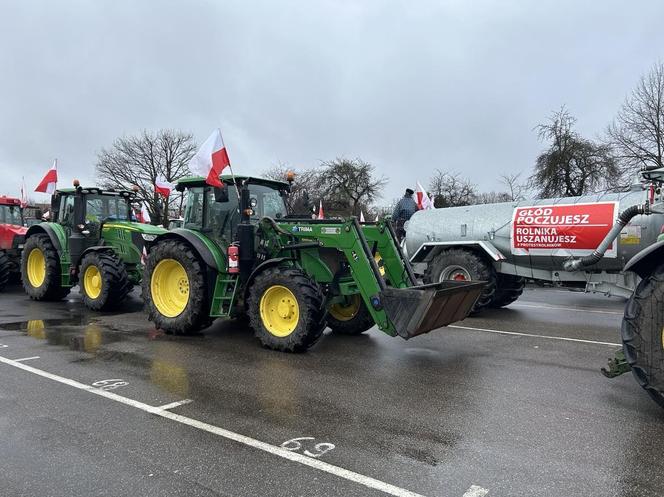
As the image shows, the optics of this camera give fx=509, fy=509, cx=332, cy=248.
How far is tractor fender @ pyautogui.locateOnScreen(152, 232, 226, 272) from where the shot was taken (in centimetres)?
708

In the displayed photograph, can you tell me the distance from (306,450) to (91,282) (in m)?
8.12

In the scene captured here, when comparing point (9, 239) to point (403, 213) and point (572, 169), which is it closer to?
point (403, 213)

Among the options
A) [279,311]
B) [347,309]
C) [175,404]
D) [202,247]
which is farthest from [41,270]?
[175,404]

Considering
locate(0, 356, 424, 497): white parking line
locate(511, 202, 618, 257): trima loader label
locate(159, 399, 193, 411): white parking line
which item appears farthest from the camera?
locate(511, 202, 618, 257): trima loader label

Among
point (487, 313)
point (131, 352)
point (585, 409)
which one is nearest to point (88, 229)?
point (131, 352)

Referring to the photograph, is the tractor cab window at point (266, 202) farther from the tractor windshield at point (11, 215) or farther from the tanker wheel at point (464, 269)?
the tractor windshield at point (11, 215)

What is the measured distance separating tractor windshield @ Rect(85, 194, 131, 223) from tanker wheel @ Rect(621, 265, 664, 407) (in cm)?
1024

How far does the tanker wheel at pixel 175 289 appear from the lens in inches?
282

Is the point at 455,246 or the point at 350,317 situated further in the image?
the point at 455,246

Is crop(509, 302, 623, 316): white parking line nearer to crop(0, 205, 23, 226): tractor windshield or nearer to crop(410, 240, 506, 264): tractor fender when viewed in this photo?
crop(410, 240, 506, 264): tractor fender

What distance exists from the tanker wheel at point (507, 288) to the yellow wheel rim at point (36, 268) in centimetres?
1005

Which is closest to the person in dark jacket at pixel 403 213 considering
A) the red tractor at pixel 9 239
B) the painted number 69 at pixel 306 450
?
Result: the painted number 69 at pixel 306 450

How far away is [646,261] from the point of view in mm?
4316

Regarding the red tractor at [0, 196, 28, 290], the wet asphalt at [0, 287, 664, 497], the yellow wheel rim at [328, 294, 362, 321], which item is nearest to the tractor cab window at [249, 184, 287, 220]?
the yellow wheel rim at [328, 294, 362, 321]
